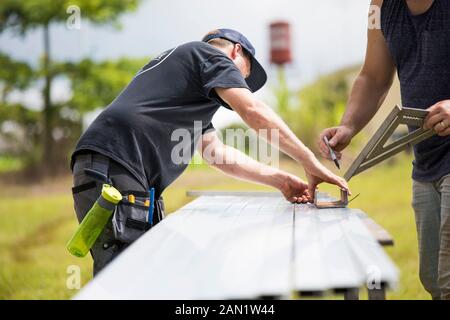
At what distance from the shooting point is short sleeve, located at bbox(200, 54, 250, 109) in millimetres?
1720

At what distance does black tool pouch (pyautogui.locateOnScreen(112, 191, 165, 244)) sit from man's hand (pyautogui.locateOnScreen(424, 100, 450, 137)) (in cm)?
87

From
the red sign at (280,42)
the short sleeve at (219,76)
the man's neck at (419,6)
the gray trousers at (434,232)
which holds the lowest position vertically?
the gray trousers at (434,232)

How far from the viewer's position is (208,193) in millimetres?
2363

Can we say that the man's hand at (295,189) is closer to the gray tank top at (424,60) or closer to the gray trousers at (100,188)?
the gray tank top at (424,60)

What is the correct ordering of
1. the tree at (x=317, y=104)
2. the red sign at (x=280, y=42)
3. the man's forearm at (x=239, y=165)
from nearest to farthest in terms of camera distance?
the man's forearm at (x=239, y=165)
the tree at (x=317, y=104)
the red sign at (x=280, y=42)

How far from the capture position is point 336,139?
2.01 m

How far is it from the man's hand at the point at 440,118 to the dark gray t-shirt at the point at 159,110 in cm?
55

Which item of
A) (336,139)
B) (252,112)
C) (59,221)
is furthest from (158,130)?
(59,221)

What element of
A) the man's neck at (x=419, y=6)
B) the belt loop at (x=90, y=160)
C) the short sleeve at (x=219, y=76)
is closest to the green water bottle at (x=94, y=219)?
the belt loop at (x=90, y=160)

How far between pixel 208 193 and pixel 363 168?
75 centimetres

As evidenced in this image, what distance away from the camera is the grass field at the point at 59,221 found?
18.7ft

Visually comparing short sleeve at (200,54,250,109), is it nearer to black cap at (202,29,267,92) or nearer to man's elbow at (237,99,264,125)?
man's elbow at (237,99,264,125)
